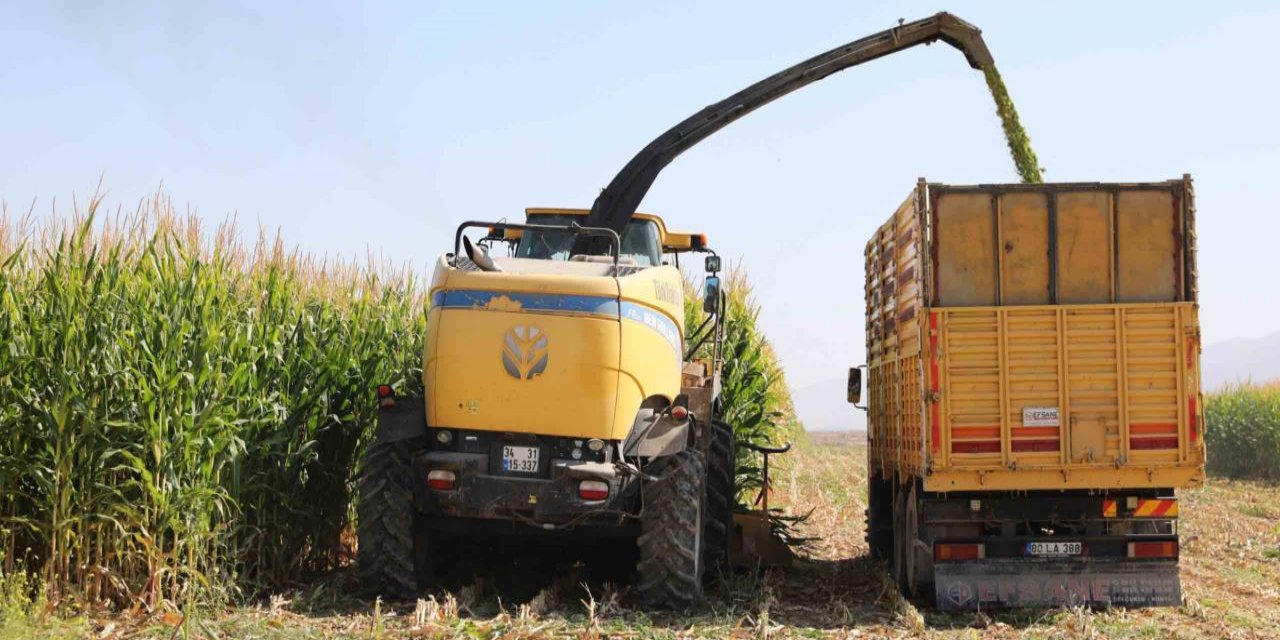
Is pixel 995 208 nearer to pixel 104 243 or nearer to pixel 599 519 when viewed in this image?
pixel 599 519

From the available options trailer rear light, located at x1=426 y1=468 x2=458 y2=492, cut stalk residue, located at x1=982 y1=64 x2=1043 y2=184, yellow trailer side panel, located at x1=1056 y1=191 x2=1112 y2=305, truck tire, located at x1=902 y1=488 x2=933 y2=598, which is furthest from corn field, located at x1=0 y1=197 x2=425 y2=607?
cut stalk residue, located at x1=982 y1=64 x2=1043 y2=184

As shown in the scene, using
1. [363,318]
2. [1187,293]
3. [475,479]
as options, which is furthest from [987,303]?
[363,318]


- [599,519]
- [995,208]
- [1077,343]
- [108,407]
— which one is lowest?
[599,519]

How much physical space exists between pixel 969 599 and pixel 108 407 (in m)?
6.07

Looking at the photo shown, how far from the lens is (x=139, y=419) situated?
8.24 meters

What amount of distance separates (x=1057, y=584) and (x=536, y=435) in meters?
3.96

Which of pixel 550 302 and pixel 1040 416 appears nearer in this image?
pixel 550 302

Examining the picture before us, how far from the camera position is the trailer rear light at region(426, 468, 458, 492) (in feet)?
29.2

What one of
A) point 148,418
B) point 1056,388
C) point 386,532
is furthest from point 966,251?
point 148,418


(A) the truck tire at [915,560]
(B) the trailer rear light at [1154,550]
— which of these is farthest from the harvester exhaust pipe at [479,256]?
(B) the trailer rear light at [1154,550]

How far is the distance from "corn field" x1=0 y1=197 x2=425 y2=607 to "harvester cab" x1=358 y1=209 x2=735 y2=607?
95 cm

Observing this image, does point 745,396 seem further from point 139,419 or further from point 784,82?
point 139,419

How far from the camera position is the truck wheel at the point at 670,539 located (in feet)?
29.5

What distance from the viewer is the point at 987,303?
9.73 meters
